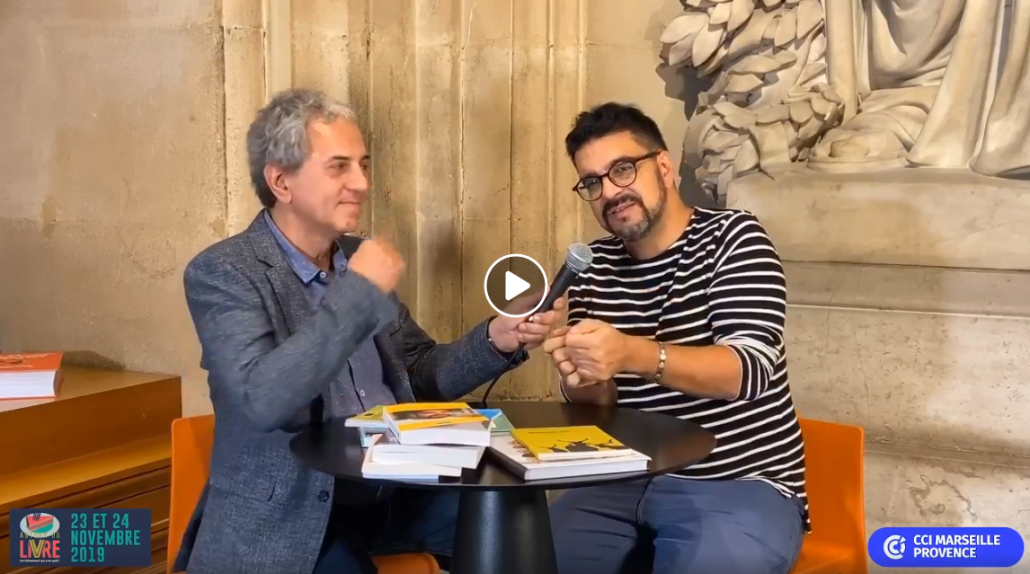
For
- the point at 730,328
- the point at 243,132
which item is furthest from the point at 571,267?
the point at 243,132

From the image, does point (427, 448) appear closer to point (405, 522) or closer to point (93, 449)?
point (405, 522)

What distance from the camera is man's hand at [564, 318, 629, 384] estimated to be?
1920 mm

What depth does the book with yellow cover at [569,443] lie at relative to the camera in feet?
5.53

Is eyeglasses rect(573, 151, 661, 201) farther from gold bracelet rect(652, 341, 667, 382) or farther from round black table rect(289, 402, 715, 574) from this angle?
round black table rect(289, 402, 715, 574)

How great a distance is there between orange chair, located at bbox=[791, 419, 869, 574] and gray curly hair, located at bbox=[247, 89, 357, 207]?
48.6 inches

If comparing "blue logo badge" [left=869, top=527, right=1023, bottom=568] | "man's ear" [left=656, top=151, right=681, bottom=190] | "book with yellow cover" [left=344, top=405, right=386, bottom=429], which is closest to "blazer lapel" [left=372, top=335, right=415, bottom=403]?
"book with yellow cover" [left=344, top=405, right=386, bottom=429]

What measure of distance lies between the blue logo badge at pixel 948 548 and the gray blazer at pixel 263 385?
151cm

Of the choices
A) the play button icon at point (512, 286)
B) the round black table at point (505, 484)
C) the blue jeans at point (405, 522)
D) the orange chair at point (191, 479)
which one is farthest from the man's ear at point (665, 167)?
the orange chair at point (191, 479)

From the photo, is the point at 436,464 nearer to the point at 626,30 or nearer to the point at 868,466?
the point at 868,466

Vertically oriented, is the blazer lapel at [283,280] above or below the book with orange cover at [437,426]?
above

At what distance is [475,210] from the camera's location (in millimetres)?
3443

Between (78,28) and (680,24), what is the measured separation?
1.80m

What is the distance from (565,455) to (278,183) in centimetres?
96

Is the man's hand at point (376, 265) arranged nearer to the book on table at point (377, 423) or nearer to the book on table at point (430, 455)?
the book on table at point (377, 423)
